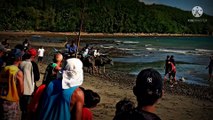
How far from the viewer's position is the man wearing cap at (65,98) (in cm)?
312

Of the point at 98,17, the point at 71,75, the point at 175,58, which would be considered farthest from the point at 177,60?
the point at 98,17

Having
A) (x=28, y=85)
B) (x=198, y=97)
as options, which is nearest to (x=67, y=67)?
(x=28, y=85)

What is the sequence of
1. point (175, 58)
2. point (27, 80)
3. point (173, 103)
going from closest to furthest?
point (27, 80)
point (173, 103)
point (175, 58)

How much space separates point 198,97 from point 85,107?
11.7 m

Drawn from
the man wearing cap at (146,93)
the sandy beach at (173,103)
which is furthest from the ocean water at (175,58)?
the man wearing cap at (146,93)

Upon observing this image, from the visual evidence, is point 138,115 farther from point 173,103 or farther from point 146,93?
point 173,103

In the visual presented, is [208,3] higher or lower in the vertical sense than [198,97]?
higher

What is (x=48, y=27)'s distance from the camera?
96.8m

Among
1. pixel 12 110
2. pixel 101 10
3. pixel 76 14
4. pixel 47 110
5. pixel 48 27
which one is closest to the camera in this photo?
pixel 47 110

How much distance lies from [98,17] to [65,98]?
385 ft

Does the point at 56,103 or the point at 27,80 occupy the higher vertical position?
the point at 56,103

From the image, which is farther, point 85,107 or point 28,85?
point 28,85

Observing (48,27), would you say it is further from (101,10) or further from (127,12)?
(127,12)

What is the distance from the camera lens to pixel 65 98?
310 centimetres
